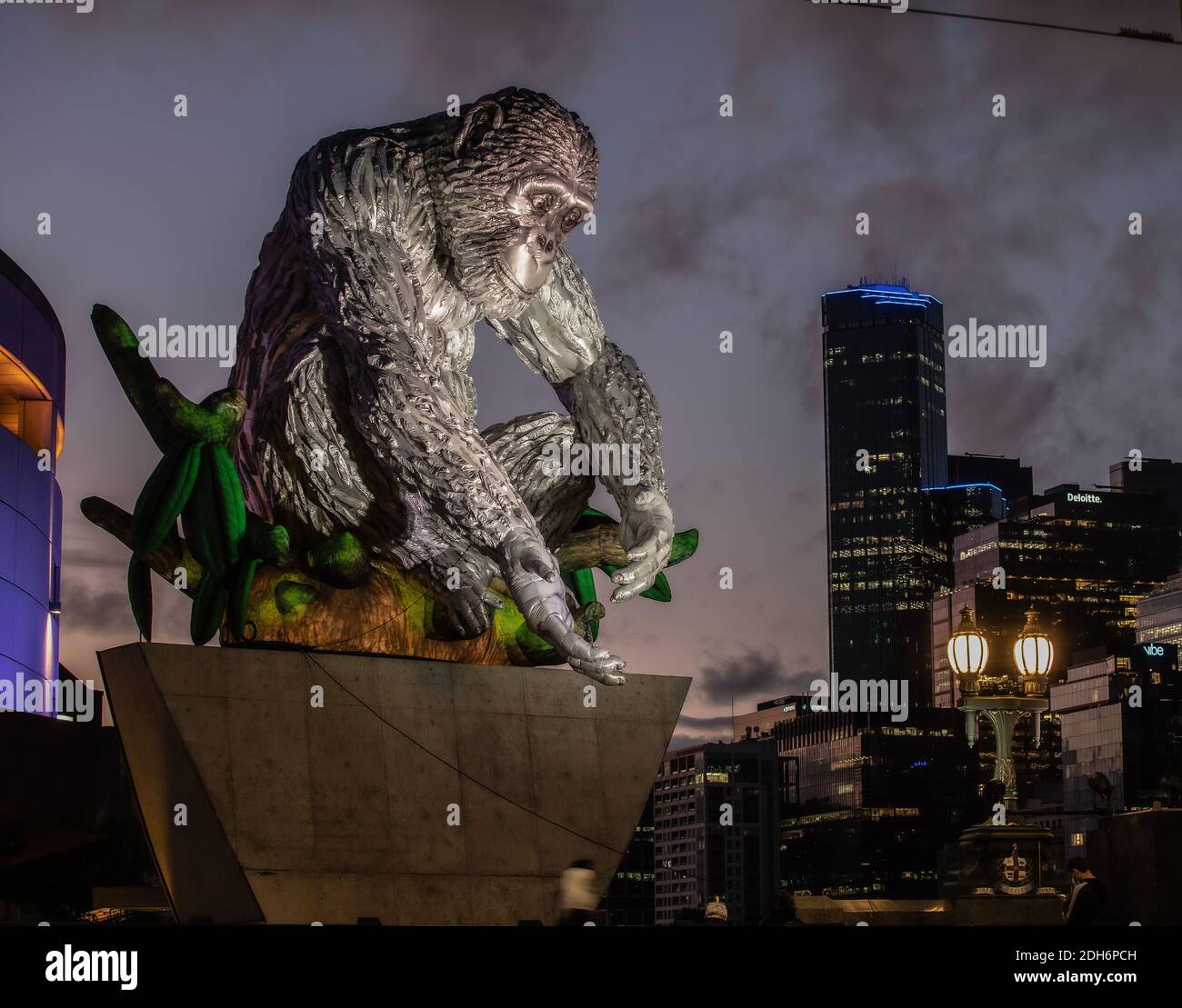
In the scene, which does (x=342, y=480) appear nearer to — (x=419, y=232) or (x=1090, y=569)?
(x=419, y=232)

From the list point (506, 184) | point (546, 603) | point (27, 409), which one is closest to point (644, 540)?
point (546, 603)

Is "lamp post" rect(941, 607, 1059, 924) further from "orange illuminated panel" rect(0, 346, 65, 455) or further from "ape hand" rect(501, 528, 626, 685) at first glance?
"orange illuminated panel" rect(0, 346, 65, 455)

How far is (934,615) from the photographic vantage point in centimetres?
19712

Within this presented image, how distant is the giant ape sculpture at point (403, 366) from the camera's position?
14.1m

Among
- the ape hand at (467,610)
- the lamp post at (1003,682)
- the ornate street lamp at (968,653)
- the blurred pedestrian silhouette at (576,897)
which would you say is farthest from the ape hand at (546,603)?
the ornate street lamp at (968,653)

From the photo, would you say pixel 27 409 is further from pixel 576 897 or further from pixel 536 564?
pixel 576 897

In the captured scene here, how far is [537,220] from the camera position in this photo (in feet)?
50.1

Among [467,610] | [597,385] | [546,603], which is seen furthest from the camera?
[597,385]

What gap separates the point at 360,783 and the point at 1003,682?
1185 cm

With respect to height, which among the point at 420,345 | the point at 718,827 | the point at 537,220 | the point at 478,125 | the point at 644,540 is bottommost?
the point at 718,827
